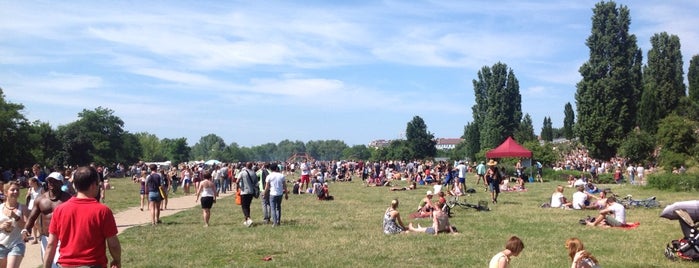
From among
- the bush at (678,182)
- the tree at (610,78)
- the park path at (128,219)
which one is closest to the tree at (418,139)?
the tree at (610,78)

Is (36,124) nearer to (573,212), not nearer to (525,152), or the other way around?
(525,152)

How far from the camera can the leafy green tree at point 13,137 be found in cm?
5406

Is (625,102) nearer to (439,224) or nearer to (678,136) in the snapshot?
(678,136)

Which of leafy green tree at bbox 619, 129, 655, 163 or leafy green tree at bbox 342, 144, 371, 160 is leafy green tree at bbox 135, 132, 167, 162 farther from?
leafy green tree at bbox 619, 129, 655, 163

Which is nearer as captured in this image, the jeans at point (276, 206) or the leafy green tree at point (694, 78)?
the jeans at point (276, 206)

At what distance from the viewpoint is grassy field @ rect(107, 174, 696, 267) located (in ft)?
35.0

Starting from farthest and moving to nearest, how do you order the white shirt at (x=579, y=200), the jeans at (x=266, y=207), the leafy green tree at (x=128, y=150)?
the leafy green tree at (x=128, y=150) → the white shirt at (x=579, y=200) → the jeans at (x=266, y=207)

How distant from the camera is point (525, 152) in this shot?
3844 centimetres

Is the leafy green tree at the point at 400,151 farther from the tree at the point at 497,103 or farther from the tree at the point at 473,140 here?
the tree at the point at 497,103

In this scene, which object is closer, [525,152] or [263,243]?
[263,243]

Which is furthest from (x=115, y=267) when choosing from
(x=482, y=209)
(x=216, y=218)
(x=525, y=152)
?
(x=525, y=152)

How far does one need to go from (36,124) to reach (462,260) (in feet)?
249

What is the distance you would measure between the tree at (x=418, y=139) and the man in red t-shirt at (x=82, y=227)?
305ft

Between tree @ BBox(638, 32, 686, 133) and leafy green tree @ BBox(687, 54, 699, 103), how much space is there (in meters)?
1.20
